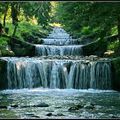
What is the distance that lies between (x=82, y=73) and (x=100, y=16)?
6995mm

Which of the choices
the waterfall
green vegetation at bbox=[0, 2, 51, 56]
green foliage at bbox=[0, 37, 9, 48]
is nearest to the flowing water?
green vegetation at bbox=[0, 2, 51, 56]

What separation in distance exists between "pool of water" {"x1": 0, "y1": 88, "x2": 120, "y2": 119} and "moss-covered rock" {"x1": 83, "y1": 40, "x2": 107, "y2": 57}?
10.2 meters

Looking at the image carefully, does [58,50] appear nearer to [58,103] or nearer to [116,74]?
[116,74]

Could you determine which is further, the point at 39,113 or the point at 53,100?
the point at 53,100

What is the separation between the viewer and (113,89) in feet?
80.8

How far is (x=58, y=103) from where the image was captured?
1848 centimetres

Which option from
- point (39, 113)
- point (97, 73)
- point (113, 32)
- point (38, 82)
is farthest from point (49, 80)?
point (113, 32)

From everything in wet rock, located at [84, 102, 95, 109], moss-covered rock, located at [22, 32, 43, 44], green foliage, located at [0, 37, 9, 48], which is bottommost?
wet rock, located at [84, 102, 95, 109]

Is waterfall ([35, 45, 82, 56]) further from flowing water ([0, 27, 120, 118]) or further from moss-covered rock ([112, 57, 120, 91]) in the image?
moss-covered rock ([112, 57, 120, 91])

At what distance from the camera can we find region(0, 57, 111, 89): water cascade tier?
990 inches

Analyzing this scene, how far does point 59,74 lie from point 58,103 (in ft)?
24.1

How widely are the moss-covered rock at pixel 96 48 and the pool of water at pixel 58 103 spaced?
10.2 m

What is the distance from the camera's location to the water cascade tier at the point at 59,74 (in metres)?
25.2

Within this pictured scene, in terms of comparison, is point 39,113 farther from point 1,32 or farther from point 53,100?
point 1,32
